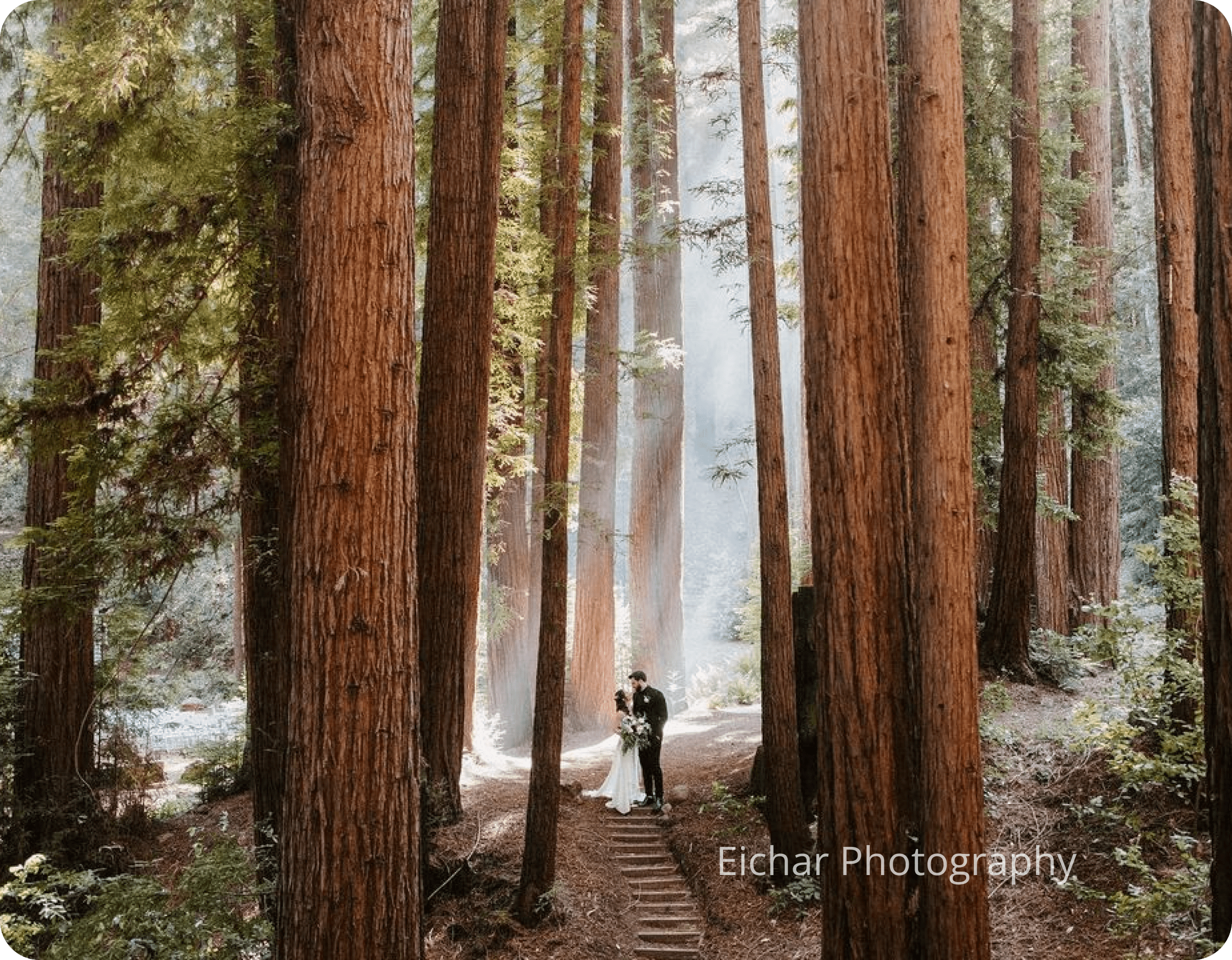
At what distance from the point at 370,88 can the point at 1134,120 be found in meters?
26.6

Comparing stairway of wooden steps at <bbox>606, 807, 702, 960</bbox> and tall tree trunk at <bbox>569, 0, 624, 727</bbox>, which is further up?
tall tree trunk at <bbox>569, 0, 624, 727</bbox>

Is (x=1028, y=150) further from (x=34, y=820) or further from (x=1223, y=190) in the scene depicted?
(x=34, y=820)

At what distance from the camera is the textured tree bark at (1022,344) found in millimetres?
10680

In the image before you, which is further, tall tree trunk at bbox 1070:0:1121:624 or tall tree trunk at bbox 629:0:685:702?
tall tree trunk at bbox 629:0:685:702

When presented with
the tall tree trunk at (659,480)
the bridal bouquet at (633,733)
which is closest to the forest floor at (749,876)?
the bridal bouquet at (633,733)

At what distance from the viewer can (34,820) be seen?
889cm

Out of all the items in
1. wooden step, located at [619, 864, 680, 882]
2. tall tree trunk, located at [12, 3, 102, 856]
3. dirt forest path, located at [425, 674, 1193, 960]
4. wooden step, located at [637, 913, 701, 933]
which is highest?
tall tree trunk, located at [12, 3, 102, 856]

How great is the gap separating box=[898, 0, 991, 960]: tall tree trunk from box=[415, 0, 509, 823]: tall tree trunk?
363 cm

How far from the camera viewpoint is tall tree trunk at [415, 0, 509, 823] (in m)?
7.74

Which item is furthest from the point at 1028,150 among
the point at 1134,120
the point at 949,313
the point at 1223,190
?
the point at 1134,120

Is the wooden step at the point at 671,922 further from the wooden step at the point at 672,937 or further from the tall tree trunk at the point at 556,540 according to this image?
the tall tree trunk at the point at 556,540

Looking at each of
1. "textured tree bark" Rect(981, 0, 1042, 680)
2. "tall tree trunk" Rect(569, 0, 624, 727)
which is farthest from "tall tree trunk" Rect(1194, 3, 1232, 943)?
Answer: "tall tree trunk" Rect(569, 0, 624, 727)

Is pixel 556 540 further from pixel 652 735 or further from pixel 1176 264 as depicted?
pixel 1176 264

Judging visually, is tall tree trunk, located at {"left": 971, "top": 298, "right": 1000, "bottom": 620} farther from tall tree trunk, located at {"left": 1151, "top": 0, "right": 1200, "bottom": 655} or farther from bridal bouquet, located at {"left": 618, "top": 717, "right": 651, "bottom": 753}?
bridal bouquet, located at {"left": 618, "top": 717, "right": 651, "bottom": 753}
